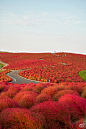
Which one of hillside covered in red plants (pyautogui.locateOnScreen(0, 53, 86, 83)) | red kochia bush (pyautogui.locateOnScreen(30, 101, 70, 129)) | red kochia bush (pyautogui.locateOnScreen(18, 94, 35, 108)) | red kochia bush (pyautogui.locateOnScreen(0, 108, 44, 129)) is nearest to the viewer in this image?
red kochia bush (pyautogui.locateOnScreen(0, 108, 44, 129))

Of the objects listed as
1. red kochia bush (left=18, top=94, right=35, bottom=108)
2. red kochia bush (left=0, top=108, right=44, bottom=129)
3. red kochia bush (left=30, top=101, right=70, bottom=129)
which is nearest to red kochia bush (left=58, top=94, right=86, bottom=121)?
red kochia bush (left=30, top=101, right=70, bottom=129)

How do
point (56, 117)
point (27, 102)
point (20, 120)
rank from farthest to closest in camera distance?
1. point (27, 102)
2. point (56, 117)
3. point (20, 120)

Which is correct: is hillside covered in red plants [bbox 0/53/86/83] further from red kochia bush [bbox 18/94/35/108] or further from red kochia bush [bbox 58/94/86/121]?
red kochia bush [bbox 58/94/86/121]

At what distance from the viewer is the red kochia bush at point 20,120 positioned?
8.22ft

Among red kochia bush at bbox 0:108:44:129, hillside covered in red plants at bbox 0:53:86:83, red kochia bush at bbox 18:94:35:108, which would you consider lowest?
hillside covered in red plants at bbox 0:53:86:83

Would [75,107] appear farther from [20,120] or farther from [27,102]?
[20,120]

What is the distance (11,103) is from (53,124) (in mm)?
1685

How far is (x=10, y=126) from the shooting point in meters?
2.88

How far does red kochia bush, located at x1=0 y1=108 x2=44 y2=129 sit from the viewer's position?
2.51 m

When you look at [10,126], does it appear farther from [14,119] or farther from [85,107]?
[85,107]

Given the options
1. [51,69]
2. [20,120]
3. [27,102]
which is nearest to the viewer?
[20,120]

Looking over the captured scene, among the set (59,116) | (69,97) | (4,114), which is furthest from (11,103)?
(69,97)

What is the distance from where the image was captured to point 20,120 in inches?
104

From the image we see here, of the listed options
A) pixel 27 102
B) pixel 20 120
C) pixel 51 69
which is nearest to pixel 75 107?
pixel 27 102
